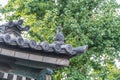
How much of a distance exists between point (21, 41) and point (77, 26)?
36.3ft

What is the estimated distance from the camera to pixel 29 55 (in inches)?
165

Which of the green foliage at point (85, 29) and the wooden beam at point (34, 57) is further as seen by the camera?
the green foliage at point (85, 29)

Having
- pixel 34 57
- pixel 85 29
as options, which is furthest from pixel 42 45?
pixel 85 29

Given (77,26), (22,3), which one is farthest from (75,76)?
(22,3)

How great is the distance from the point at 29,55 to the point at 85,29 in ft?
37.3

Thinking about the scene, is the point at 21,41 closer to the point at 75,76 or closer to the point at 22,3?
the point at 75,76

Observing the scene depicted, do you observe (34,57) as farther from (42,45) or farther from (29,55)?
(42,45)

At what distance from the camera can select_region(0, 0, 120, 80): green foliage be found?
598 inches

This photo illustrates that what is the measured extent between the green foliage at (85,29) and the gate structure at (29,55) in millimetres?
10073

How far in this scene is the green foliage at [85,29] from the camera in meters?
15.2

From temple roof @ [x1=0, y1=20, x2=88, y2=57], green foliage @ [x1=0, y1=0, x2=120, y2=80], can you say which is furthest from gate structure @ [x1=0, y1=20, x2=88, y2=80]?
green foliage @ [x1=0, y1=0, x2=120, y2=80]

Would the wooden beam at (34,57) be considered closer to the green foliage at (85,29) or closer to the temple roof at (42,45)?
the temple roof at (42,45)

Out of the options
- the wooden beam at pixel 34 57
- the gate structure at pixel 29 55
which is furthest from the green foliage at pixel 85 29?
the wooden beam at pixel 34 57

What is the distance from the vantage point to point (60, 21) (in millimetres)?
15672
